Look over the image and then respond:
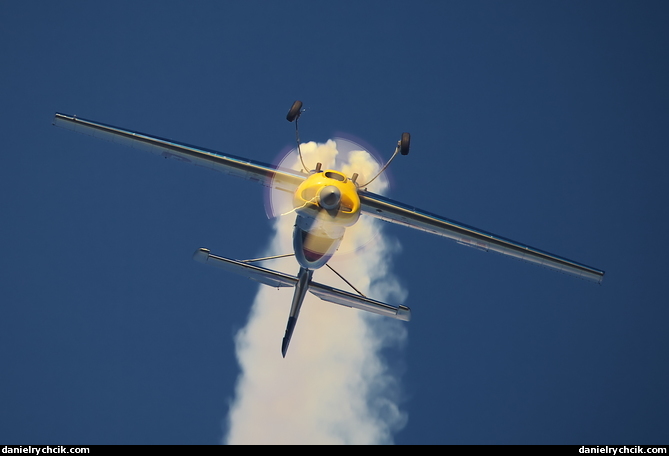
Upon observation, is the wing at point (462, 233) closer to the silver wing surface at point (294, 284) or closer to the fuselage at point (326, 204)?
the fuselage at point (326, 204)

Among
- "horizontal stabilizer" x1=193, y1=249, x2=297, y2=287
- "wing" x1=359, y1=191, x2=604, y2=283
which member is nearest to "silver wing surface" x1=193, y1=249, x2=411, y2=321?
"horizontal stabilizer" x1=193, y1=249, x2=297, y2=287

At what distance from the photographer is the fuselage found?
20438 mm

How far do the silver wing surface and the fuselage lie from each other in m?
4.66

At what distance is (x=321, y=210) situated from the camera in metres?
20.7

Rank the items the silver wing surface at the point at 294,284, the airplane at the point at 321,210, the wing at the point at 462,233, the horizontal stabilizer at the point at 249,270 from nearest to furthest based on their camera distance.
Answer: the airplane at the point at 321,210
the wing at the point at 462,233
the horizontal stabilizer at the point at 249,270
the silver wing surface at the point at 294,284

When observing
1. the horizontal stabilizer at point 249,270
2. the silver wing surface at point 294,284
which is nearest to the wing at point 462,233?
the silver wing surface at point 294,284

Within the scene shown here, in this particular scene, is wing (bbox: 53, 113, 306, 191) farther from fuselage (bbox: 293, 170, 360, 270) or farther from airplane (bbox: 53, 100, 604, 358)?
fuselage (bbox: 293, 170, 360, 270)

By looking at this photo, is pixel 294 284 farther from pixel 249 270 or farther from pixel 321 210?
pixel 321 210

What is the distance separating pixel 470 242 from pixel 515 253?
2072 mm

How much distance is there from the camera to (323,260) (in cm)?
2417

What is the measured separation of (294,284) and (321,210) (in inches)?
278

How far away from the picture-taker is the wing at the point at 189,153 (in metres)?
23.0
